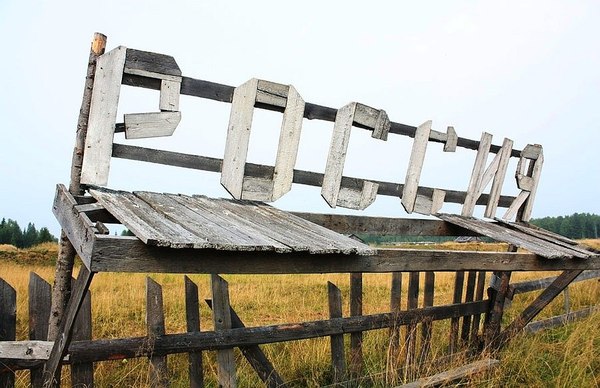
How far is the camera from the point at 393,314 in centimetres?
602

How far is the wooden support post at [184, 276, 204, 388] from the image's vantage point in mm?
4543

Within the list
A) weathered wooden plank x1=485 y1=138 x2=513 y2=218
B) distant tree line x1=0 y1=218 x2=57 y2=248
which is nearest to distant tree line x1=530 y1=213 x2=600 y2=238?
distant tree line x1=0 y1=218 x2=57 y2=248

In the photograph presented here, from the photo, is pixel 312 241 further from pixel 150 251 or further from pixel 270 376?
pixel 270 376

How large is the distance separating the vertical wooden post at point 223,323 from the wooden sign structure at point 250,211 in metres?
0.01

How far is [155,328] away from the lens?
Answer: 4.28 meters

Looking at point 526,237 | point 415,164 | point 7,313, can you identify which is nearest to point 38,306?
point 7,313

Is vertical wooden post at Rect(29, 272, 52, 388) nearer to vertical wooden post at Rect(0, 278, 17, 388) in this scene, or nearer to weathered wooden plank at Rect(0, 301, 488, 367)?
vertical wooden post at Rect(0, 278, 17, 388)

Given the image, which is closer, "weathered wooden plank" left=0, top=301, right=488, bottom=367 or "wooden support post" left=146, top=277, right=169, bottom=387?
"weathered wooden plank" left=0, top=301, right=488, bottom=367

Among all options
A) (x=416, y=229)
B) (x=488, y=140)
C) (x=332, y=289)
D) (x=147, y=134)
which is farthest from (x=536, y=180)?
(x=147, y=134)

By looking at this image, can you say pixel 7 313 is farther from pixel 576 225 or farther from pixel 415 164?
pixel 576 225

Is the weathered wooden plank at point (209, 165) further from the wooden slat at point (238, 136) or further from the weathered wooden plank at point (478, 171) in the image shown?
the weathered wooden plank at point (478, 171)

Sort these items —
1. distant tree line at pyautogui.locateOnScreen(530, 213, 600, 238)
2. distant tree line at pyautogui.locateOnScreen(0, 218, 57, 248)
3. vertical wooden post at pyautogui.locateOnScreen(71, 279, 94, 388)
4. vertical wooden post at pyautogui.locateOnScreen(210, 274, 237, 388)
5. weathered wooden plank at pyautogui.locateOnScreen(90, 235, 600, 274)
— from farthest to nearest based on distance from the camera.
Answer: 1. distant tree line at pyautogui.locateOnScreen(530, 213, 600, 238)
2. distant tree line at pyautogui.locateOnScreen(0, 218, 57, 248)
3. vertical wooden post at pyautogui.locateOnScreen(210, 274, 237, 388)
4. vertical wooden post at pyautogui.locateOnScreen(71, 279, 94, 388)
5. weathered wooden plank at pyautogui.locateOnScreen(90, 235, 600, 274)

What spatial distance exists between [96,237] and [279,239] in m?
1.22

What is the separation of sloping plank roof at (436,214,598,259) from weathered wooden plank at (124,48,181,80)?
397 centimetres
